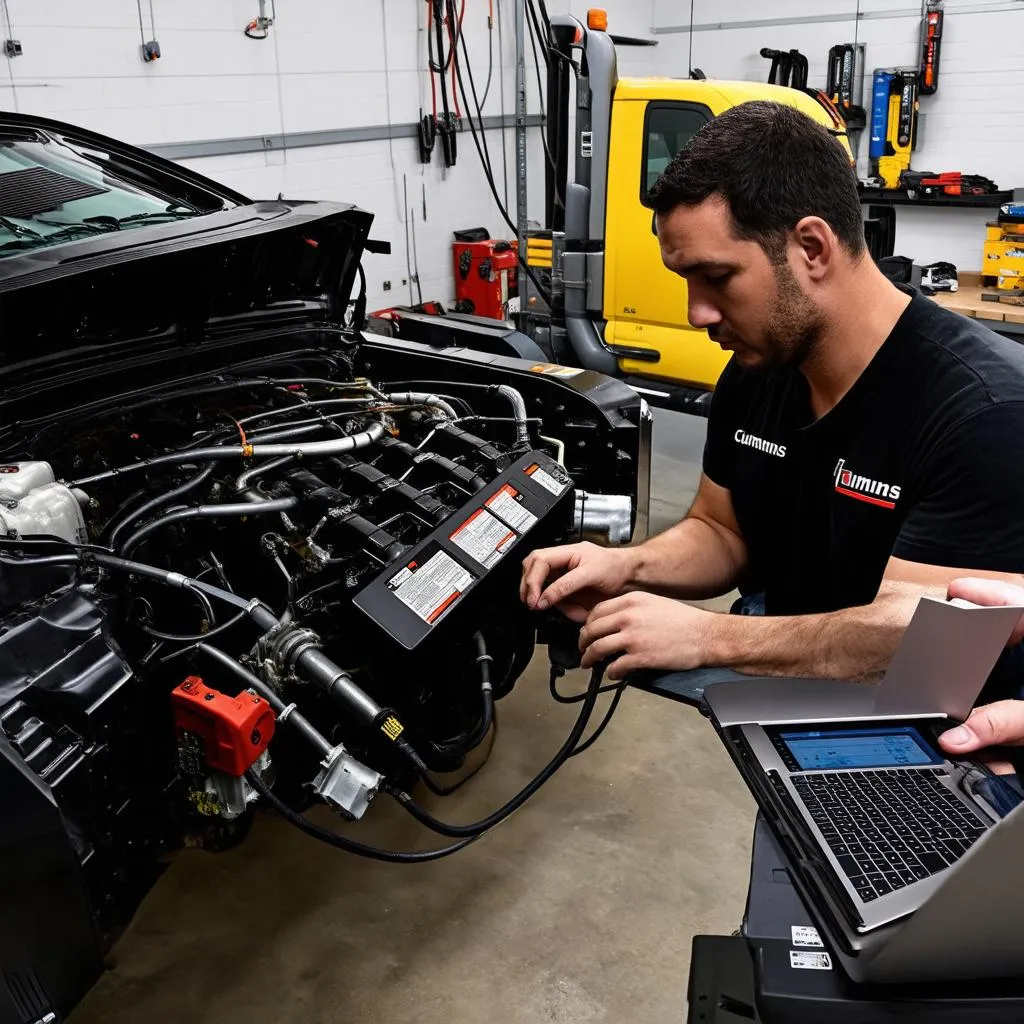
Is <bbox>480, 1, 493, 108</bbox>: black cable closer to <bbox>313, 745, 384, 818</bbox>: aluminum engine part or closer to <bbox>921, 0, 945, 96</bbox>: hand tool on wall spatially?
<bbox>921, 0, 945, 96</bbox>: hand tool on wall

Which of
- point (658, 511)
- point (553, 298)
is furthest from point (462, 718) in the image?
point (553, 298)

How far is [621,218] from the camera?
4500 millimetres

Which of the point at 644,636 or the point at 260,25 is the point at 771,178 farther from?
the point at 260,25

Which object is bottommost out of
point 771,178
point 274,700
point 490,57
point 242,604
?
point 274,700

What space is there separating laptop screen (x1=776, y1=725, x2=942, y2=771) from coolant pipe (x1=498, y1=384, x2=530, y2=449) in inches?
48.2

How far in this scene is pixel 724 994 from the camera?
1134mm

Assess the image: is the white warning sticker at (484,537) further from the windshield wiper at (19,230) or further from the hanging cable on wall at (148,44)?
the hanging cable on wall at (148,44)

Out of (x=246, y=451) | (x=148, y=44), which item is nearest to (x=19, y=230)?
(x=246, y=451)

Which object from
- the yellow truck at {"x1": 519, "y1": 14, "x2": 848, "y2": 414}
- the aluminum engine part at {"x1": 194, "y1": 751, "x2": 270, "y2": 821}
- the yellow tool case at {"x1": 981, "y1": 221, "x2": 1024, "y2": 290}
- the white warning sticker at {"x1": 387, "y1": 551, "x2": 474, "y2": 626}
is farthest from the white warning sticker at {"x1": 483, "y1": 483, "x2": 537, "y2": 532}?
the yellow tool case at {"x1": 981, "y1": 221, "x2": 1024, "y2": 290}

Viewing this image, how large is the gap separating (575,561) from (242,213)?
134 cm

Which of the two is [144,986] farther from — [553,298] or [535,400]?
Result: [553,298]

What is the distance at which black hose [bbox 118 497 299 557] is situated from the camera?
178 cm

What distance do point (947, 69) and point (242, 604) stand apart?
24.3 feet

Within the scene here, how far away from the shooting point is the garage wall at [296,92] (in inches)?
179
